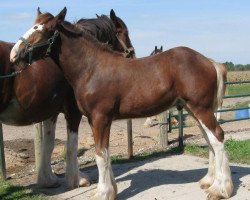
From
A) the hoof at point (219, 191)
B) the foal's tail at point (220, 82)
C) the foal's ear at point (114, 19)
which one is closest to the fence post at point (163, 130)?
the foal's ear at point (114, 19)

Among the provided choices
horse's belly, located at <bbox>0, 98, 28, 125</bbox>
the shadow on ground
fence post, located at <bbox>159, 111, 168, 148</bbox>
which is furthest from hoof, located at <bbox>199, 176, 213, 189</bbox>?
fence post, located at <bbox>159, 111, 168, 148</bbox>

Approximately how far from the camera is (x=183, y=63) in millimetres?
5254

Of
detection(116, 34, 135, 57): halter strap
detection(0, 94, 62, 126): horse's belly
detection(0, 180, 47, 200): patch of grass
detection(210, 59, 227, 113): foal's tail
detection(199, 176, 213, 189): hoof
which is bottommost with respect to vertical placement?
detection(0, 180, 47, 200): patch of grass

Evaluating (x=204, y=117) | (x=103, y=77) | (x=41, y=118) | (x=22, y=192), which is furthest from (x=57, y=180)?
(x=204, y=117)

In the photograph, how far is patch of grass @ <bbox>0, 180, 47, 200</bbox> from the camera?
19.7 ft

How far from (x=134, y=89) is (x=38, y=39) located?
1269 millimetres

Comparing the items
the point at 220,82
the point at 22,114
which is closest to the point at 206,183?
the point at 220,82

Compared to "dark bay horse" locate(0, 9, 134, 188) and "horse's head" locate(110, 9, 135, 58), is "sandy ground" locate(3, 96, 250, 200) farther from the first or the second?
"horse's head" locate(110, 9, 135, 58)

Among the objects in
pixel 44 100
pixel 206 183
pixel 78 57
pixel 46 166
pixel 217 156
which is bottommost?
pixel 206 183

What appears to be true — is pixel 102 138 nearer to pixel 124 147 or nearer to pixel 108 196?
pixel 108 196

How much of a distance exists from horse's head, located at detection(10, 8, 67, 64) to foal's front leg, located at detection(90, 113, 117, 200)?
100cm

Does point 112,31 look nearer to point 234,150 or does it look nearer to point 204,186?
point 204,186

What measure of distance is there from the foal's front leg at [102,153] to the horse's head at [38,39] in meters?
1.00

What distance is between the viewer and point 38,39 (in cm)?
494
